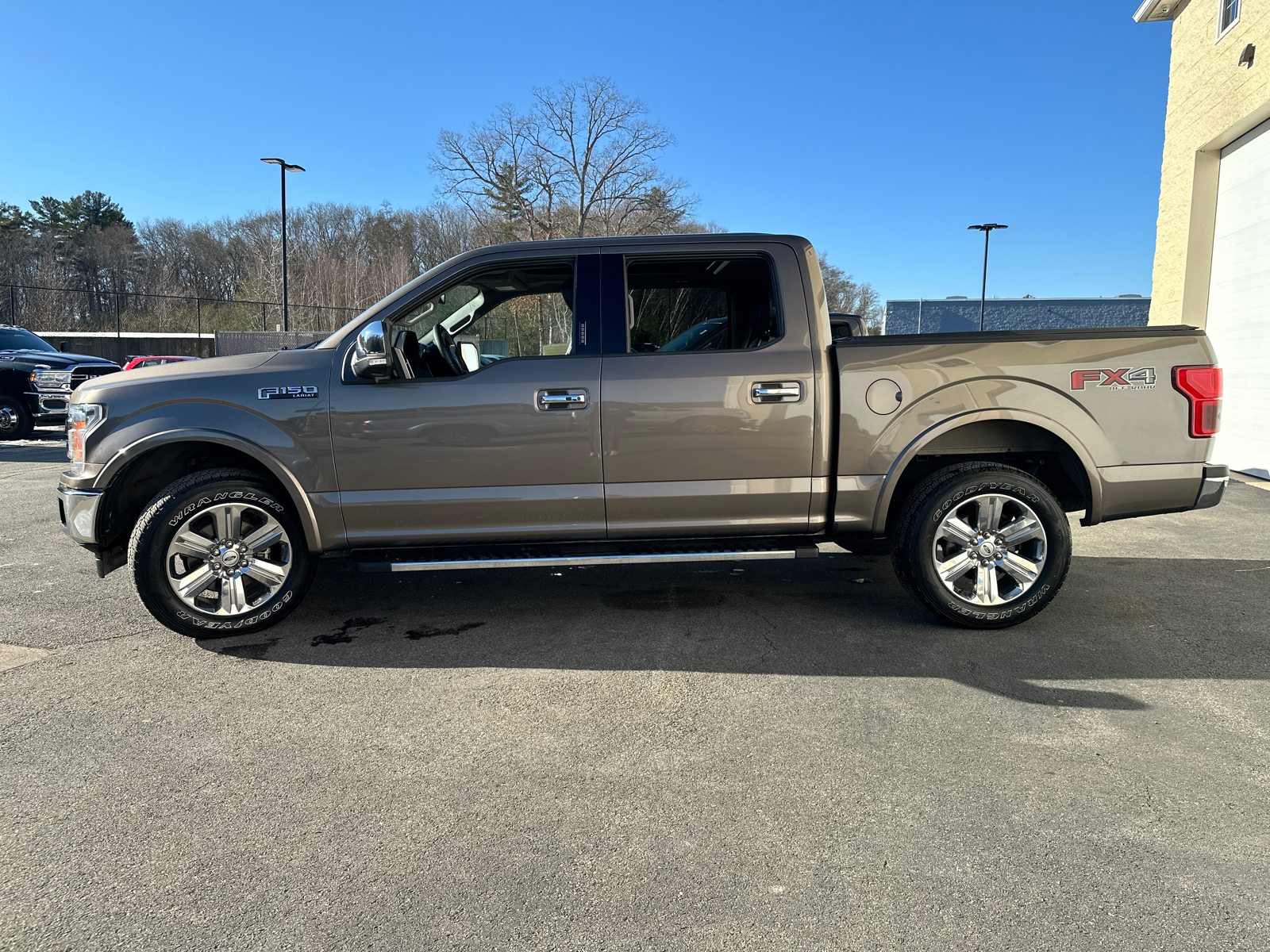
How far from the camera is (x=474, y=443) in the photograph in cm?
442

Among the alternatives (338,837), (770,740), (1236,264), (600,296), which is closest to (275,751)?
(338,837)

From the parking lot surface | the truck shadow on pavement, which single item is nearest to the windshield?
the parking lot surface

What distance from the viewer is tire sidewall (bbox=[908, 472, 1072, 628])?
4.50m

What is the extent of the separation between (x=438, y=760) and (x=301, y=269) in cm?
5739

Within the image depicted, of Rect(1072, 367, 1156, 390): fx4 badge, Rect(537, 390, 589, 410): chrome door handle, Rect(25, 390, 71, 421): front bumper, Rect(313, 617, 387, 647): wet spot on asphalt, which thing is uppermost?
Rect(1072, 367, 1156, 390): fx4 badge

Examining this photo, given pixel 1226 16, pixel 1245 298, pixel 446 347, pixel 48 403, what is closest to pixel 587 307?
pixel 446 347

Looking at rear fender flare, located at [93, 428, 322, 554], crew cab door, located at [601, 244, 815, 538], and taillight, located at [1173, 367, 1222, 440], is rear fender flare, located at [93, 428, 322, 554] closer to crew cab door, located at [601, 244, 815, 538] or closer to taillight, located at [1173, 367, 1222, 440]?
crew cab door, located at [601, 244, 815, 538]

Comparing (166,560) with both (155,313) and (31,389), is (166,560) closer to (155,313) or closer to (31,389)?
(31,389)

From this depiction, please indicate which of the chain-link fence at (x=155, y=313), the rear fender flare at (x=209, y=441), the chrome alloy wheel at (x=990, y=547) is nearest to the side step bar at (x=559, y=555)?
the rear fender flare at (x=209, y=441)

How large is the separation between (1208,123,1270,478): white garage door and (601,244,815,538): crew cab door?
31.5 feet

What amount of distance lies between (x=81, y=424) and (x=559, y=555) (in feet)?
8.64

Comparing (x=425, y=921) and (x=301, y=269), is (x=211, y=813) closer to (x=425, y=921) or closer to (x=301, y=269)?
(x=425, y=921)

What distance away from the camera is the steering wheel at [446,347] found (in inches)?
187

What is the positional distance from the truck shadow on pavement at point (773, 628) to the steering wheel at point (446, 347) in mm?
1389
